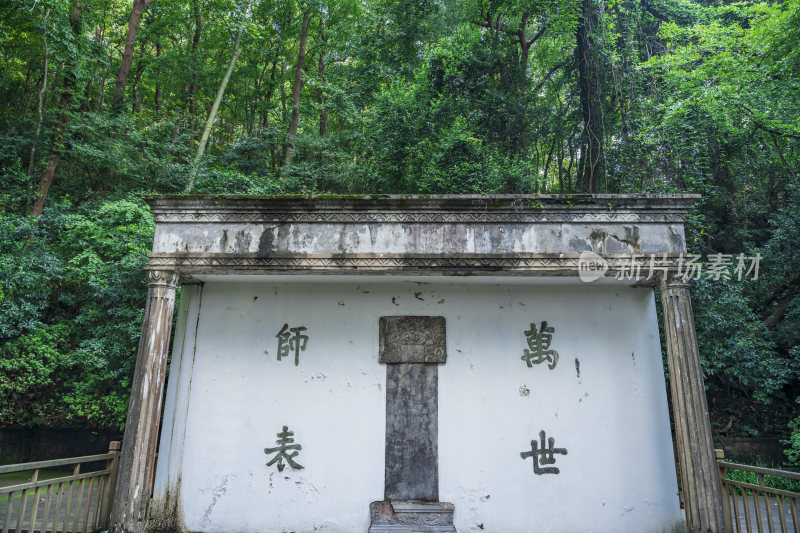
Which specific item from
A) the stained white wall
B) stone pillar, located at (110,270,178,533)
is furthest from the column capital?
the stained white wall

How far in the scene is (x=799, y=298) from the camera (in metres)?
9.48

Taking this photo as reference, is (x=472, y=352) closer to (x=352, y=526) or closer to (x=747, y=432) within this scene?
(x=352, y=526)

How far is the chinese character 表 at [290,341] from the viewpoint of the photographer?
5.88m

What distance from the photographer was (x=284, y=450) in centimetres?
557

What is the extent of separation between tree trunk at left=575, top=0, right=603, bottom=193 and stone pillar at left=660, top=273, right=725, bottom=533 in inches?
209

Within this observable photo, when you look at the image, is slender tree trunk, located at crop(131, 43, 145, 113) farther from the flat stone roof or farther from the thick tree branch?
the thick tree branch

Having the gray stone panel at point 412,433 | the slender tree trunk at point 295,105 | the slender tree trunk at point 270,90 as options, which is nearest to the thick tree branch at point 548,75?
the slender tree trunk at point 295,105

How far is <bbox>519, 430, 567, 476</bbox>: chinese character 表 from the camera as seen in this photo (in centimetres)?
545

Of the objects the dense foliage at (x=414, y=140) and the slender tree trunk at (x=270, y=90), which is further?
the slender tree trunk at (x=270, y=90)

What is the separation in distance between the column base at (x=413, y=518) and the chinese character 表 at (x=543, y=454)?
1.08m

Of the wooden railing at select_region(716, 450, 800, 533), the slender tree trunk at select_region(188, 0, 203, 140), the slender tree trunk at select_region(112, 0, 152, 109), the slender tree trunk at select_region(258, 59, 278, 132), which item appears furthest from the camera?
the slender tree trunk at select_region(258, 59, 278, 132)

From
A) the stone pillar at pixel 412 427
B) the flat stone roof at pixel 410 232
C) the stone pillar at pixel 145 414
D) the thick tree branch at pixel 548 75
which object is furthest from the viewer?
the thick tree branch at pixel 548 75

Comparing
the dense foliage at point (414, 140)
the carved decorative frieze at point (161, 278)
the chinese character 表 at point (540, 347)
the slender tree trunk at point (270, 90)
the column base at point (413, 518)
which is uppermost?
the slender tree trunk at point (270, 90)

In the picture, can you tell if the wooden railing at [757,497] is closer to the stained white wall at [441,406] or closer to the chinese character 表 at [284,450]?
the stained white wall at [441,406]
